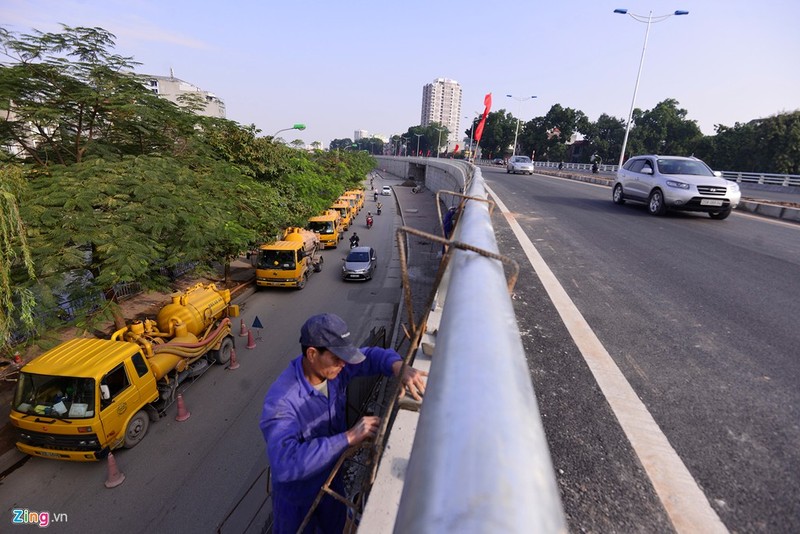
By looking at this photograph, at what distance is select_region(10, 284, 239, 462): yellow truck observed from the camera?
6.33m

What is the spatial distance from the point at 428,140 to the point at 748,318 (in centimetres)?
12888

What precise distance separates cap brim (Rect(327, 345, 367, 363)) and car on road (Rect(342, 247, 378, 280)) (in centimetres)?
1509

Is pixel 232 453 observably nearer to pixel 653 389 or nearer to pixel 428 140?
pixel 653 389

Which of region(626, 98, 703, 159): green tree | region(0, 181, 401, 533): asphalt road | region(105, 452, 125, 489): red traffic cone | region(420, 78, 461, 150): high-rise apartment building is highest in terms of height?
region(420, 78, 461, 150): high-rise apartment building

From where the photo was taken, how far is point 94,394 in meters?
6.33

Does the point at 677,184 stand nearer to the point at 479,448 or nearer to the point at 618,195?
the point at 618,195

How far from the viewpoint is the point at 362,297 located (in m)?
16.1

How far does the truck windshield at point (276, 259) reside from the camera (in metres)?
15.9

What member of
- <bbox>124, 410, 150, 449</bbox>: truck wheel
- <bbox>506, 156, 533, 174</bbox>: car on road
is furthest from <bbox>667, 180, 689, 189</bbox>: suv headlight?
<bbox>506, 156, 533, 174</bbox>: car on road

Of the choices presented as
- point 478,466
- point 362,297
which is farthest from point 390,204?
point 478,466

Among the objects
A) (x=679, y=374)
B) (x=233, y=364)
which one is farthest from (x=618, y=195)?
(x=233, y=364)

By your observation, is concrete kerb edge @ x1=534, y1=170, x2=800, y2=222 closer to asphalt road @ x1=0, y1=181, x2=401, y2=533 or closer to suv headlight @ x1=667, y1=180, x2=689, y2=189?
suv headlight @ x1=667, y1=180, x2=689, y2=189

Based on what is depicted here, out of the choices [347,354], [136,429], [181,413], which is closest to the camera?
[347,354]

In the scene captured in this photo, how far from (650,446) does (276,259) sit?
51.3ft
